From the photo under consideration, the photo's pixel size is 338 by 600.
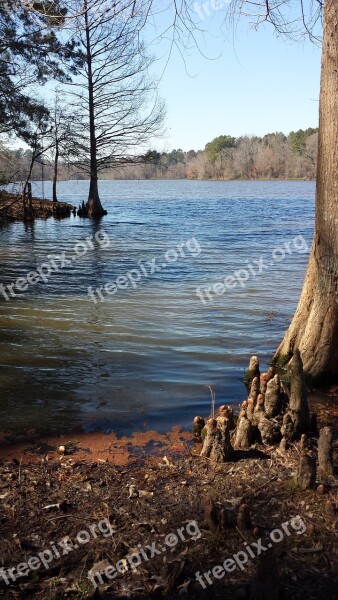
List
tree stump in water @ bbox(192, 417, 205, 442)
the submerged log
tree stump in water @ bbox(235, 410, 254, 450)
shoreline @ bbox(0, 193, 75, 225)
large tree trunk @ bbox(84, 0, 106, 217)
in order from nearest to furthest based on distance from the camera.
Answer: tree stump in water @ bbox(235, 410, 254, 450) → tree stump in water @ bbox(192, 417, 205, 442) → the submerged log → shoreline @ bbox(0, 193, 75, 225) → large tree trunk @ bbox(84, 0, 106, 217)

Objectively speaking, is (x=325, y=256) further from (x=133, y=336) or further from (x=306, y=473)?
(x=133, y=336)

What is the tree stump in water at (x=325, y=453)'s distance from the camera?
3.77 meters

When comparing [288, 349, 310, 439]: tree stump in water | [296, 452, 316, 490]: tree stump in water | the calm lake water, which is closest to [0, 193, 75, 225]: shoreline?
the calm lake water

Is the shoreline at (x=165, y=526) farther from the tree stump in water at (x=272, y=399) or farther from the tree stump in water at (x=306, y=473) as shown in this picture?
the tree stump in water at (x=272, y=399)

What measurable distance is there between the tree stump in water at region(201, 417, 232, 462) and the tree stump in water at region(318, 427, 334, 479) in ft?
2.23

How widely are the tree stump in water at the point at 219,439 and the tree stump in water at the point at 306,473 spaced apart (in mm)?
663

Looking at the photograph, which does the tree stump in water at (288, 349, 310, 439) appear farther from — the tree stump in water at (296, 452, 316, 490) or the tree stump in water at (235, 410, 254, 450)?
the tree stump in water at (296, 452, 316, 490)

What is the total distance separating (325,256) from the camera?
5.44 metres

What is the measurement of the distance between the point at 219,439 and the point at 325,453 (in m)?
0.77

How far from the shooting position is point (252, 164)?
124062 millimetres

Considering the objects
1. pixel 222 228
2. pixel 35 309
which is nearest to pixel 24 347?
pixel 35 309

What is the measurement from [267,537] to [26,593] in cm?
135

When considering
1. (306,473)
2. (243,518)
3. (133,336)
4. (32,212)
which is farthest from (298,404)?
(32,212)

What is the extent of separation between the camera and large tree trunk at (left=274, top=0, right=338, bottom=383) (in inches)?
199
